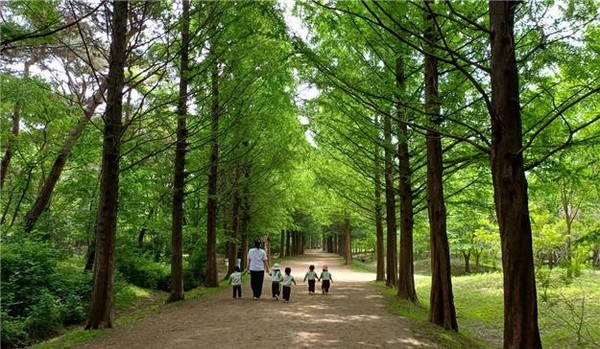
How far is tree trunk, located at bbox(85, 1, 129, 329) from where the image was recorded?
8.82 metres

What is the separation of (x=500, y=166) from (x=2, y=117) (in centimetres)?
1684

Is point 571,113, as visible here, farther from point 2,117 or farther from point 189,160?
point 2,117

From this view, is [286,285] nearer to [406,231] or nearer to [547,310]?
[406,231]

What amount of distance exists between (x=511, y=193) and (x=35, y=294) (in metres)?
10.9

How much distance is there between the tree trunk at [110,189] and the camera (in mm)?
8820

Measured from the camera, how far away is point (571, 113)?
33.7ft

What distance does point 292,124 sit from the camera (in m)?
19.2

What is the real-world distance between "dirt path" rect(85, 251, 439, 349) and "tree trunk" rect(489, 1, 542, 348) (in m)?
2.42

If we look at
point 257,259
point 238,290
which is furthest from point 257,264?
point 238,290

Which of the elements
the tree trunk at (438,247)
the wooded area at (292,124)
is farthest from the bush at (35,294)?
the tree trunk at (438,247)

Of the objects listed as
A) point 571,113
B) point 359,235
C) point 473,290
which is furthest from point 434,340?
point 359,235

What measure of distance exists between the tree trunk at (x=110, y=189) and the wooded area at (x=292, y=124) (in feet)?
0.10

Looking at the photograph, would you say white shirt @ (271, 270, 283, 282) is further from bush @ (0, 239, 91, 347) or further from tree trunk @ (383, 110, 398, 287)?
bush @ (0, 239, 91, 347)

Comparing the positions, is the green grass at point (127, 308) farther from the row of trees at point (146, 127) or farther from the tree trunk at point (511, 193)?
the tree trunk at point (511, 193)
